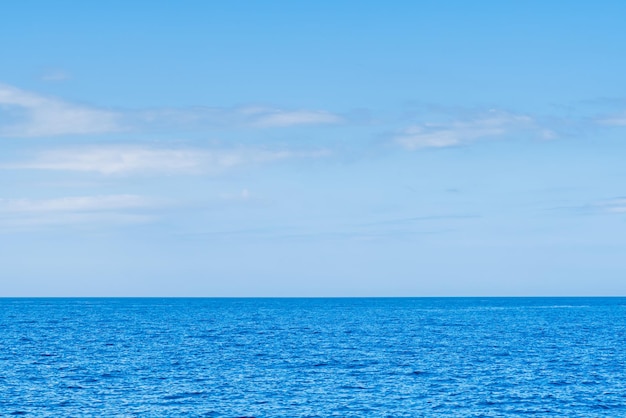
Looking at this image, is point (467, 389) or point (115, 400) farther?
point (467, 389)

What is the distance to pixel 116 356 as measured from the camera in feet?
290

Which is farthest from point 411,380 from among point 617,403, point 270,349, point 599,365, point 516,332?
point 516,332

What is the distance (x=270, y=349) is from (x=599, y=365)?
36721 mm

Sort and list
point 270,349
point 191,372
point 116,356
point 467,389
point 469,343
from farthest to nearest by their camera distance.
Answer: point 469,343
point 270,349
point 116,356
point 191,372
point 467,389

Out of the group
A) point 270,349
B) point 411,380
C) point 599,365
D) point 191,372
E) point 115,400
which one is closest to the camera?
point 115,400

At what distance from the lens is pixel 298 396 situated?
62.2 meters

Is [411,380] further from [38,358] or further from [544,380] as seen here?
[38,358]

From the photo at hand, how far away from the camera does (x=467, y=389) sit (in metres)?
65.7

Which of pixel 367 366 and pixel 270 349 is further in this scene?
pixel 270 349

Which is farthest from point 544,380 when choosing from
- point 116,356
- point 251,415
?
point 116,356

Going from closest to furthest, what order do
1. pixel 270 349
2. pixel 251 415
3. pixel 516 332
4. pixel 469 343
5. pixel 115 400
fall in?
pixel 251 415
pixel 115 400
pixel 270 349
pixel 469 343
pixel 516 332

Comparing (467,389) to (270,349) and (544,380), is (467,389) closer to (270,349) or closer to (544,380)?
(544,380)

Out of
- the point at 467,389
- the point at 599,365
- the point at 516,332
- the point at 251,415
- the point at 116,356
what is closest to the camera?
the point at 251,415

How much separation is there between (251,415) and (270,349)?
41.9m
